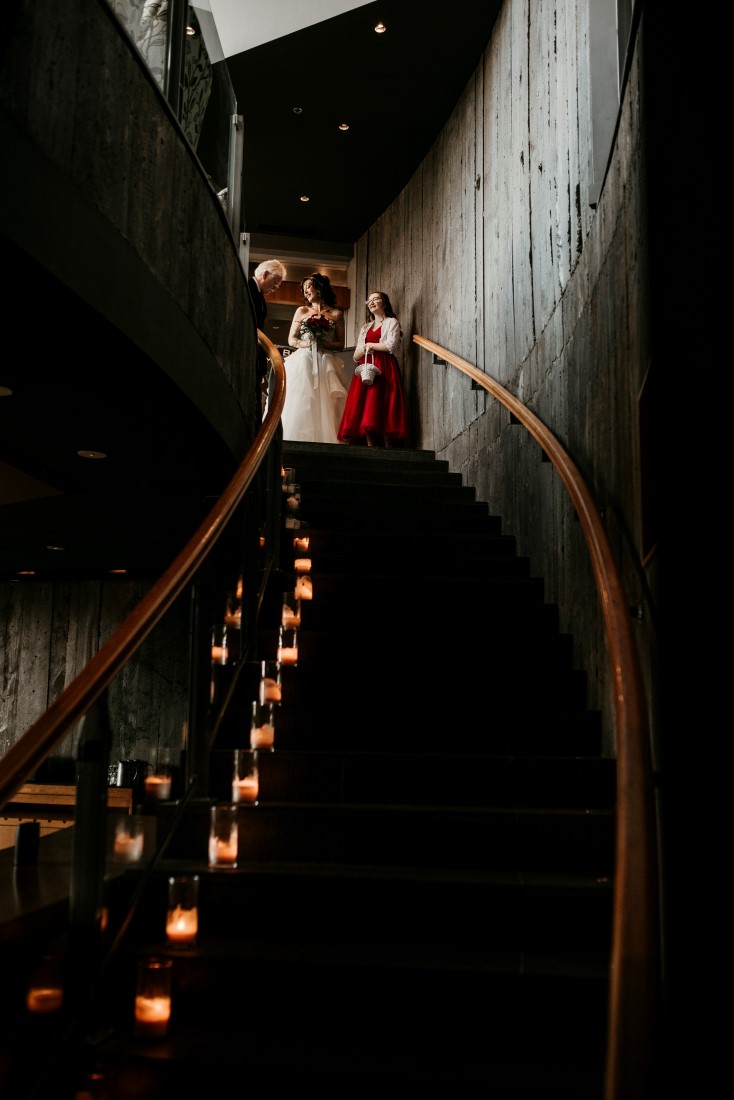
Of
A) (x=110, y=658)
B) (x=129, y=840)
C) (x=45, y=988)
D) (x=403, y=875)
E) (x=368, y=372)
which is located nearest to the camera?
(x=45, y=988)

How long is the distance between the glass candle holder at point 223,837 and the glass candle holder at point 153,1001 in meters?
0.53

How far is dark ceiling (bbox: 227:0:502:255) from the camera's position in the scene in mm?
7172

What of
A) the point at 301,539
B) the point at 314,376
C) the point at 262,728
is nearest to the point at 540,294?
the point at 301,539

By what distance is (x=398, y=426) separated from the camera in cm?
847

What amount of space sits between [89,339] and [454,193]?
5.36m

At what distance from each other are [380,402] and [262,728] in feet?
18.0

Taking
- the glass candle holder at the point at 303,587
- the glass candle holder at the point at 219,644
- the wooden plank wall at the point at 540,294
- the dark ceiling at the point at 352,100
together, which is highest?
the dark ceiling at the point at 352,100

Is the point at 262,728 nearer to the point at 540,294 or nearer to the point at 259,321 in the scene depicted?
the point at 540,294

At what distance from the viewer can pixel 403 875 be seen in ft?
8.94

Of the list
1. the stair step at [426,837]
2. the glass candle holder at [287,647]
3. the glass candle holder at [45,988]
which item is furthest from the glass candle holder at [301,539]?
the glass candle holder at [45,988]

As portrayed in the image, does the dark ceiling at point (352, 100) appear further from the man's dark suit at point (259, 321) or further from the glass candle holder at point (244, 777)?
the glass candle holder at point (244, 777)

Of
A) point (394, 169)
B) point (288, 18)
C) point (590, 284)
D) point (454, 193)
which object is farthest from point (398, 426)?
point (590, 284)

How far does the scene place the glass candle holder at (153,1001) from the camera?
2.26 metres

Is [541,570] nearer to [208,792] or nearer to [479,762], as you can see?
[479,762]
